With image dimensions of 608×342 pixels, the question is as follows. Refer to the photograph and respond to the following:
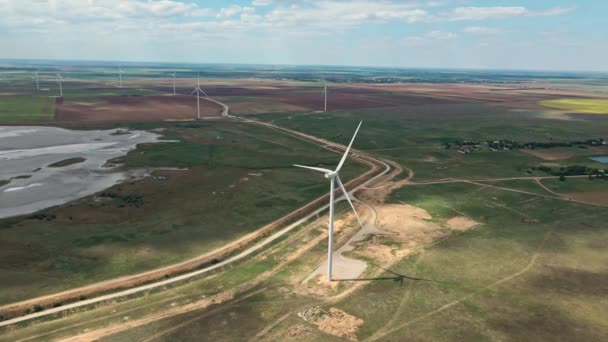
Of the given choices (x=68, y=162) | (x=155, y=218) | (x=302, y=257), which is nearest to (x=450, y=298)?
(x=302, y=257)

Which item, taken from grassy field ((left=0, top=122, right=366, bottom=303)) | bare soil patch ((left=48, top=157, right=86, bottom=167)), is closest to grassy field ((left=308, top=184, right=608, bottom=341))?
grassy field ((left=0, top=122, right=366, bottom=303))

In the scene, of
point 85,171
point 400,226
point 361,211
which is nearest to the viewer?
point 400,226

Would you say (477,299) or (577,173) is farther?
(577,173)

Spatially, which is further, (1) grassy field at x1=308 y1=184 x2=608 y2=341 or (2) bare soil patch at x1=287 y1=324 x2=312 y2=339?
(1) grassy field at x1=308 y1=184 x2=608 y2=341

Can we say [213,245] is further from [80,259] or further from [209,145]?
[209,145]

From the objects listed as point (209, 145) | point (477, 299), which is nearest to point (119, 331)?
→ point (477, 299)

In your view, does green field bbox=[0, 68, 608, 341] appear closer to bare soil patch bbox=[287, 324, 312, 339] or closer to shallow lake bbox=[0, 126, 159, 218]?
bare soil patch bbox=[287, 324, 312, 339]
